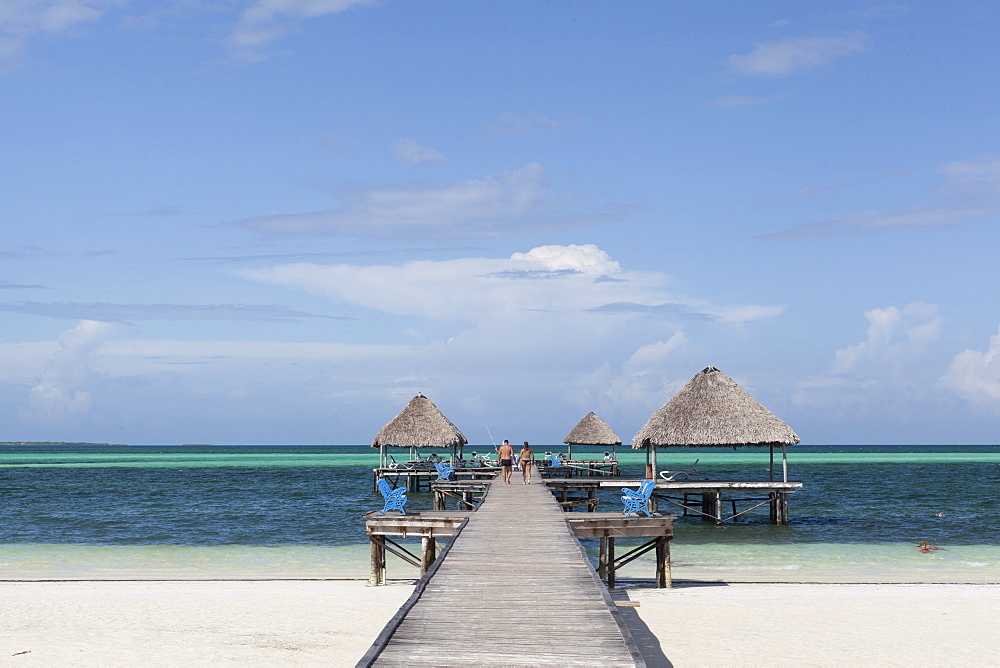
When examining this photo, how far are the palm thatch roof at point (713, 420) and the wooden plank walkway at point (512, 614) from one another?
15087 mm

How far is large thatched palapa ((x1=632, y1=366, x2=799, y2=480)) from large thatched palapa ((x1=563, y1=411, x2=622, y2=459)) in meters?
18.4

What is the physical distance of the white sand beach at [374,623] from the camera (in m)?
9.91

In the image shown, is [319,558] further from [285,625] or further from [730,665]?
[730,665]

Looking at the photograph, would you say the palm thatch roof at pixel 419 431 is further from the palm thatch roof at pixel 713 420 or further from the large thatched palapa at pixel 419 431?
the palm thatch roof at pixel 713 420

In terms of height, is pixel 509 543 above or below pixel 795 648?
above

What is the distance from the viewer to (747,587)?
49.3ft

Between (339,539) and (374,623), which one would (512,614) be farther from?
(339,539)

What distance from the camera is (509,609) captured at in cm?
739

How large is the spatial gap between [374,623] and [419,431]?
25.8 metres

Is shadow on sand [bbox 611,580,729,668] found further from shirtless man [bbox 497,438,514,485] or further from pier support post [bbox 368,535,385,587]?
shirtless man [bbox 497,438,514,485]

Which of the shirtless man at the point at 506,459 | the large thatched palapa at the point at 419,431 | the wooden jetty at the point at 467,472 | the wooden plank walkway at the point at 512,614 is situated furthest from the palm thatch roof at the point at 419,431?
the wooden plank walkway at the point at 512,614

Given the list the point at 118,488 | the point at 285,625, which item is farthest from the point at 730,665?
the point at 118,488

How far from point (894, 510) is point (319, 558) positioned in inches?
842

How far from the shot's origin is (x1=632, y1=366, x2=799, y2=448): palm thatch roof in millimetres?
25406
